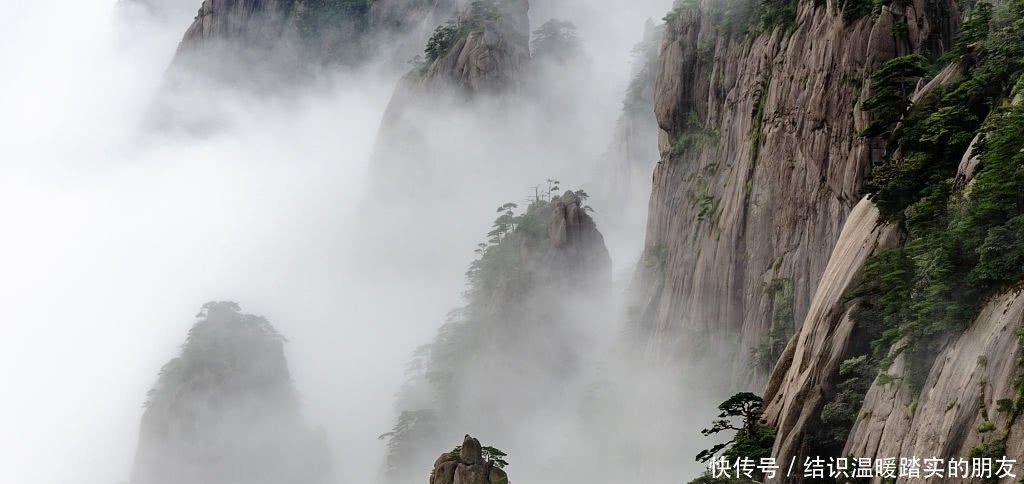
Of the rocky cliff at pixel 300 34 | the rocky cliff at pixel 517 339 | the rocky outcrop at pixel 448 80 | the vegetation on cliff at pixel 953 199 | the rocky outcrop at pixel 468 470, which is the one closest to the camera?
the vegetation on cliff at pixel 953 199

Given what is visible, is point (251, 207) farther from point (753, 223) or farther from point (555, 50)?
point (753, 223)

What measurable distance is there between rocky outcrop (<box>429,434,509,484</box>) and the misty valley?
0.41 feet

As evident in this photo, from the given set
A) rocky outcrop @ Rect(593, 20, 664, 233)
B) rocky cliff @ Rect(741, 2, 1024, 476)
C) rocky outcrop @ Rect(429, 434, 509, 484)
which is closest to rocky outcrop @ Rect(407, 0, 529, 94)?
rocky outcrop @ Rect(593, 20, 664, 233)

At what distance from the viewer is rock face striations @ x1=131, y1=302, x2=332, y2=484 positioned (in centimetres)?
9894

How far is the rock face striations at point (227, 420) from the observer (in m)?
98.9

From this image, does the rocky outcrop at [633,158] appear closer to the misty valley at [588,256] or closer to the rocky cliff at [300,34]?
the misty valley at [588,256]

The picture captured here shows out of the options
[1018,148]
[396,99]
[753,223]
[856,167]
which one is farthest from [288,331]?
[1018,148]

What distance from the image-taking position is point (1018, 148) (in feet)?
88.6

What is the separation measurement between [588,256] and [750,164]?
3615cm

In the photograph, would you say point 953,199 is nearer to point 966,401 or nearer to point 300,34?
point 966,401

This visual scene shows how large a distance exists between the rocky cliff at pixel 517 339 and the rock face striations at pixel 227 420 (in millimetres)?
16756

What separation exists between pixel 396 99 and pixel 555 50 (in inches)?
945

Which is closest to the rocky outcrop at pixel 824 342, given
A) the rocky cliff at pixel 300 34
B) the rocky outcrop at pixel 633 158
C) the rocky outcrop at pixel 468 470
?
the rocky outcrop at pixel 468 470

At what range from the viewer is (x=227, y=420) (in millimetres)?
102062
